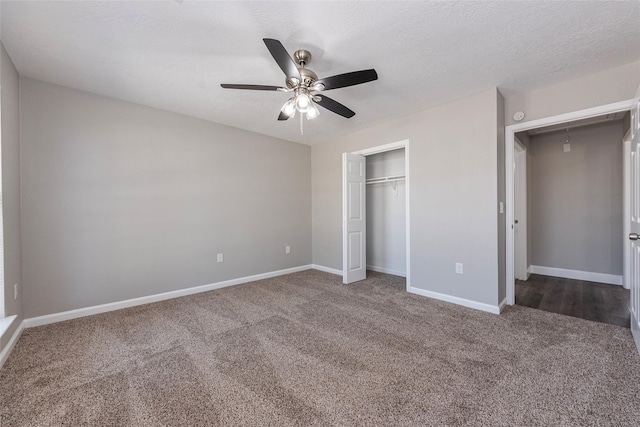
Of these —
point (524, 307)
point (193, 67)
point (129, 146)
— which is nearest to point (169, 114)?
point (129, 146)

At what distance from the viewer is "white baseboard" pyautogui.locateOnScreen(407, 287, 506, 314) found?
2848 millimetres

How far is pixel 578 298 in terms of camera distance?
3.29 m

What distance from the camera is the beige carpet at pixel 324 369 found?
1.46 meters

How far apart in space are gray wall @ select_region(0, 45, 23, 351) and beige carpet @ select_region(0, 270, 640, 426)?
1.41 ft

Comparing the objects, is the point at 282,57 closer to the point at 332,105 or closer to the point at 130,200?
the point at 332,105

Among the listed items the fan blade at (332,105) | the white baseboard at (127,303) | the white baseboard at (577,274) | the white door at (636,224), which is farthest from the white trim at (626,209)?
the white baseboard at (127,303)

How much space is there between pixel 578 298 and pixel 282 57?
4.36m

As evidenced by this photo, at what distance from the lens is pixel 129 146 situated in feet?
10.2

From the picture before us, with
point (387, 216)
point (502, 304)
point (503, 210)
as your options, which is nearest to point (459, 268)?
point (502, 304)

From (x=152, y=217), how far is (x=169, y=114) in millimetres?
1344

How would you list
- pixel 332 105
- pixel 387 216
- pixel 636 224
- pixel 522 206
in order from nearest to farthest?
pixel 636 224 < pixel 332 105 < pixel 522 206 < pixel 387 216

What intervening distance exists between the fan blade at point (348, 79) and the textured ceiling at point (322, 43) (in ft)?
1.03

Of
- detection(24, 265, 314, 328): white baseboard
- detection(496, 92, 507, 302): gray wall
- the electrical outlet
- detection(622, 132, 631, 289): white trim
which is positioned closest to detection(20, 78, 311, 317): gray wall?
detection(24, 265, 314, 328): white baseboard

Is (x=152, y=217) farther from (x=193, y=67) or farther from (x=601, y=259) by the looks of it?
(x=601, y=259)
